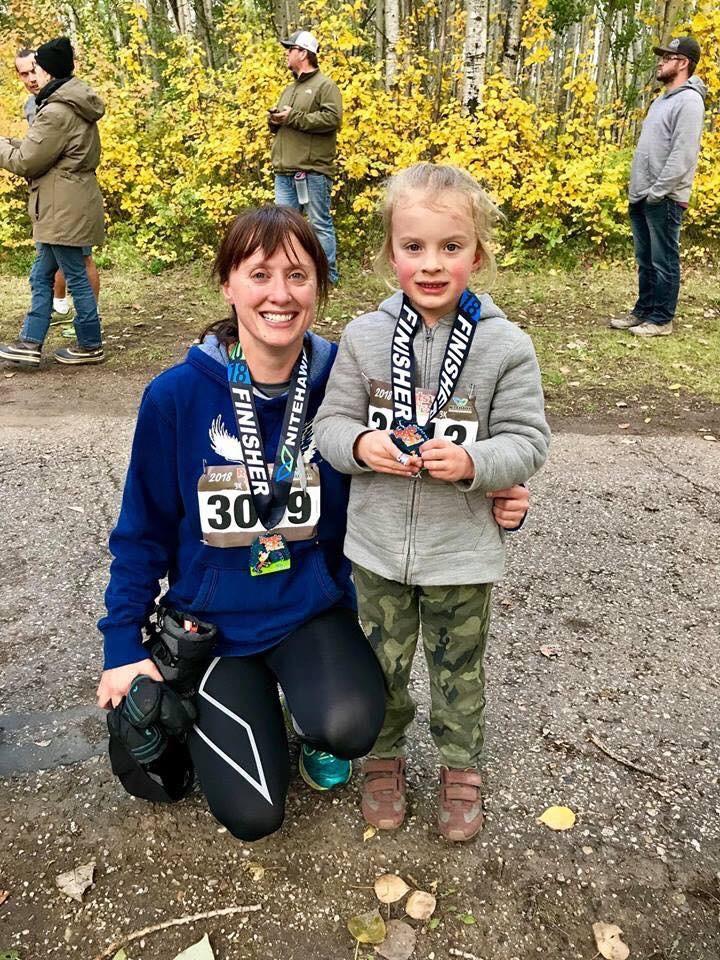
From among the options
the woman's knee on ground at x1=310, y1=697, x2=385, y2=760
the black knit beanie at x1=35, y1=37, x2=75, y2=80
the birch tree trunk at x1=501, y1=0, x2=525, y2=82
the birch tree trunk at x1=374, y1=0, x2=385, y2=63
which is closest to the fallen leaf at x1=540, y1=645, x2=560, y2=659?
the woman's knee on ground at x1=310, y1=697, x2=385, y2=760

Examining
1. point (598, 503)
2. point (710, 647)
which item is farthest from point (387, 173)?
point (710, 647)

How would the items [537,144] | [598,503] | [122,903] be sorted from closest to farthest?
1. [122,903]
2. [598,503]
3. [537,144]

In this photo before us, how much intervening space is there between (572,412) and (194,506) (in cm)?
396

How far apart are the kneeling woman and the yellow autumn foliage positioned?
734 centimetres

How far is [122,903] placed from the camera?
77.4 inches

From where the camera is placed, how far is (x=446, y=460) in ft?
5.82

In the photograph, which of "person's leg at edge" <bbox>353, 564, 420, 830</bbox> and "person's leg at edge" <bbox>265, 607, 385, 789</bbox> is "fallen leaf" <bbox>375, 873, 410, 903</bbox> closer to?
"person's leg at edge" <bbox>353, 564, 420, 830</bbox>

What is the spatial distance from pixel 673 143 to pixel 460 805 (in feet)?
20.7

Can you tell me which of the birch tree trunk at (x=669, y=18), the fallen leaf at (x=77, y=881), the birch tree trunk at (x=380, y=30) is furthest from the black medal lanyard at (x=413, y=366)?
the birch tree trunk at (x=380, y=30)

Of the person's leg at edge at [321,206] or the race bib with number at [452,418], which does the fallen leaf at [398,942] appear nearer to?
the race bib with number at [452,418]

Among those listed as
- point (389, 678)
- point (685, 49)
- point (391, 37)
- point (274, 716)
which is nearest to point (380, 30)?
point (391, 37)

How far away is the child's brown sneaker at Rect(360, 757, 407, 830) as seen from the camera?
220 centimetres

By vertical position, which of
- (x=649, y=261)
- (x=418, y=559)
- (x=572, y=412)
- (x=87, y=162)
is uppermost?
(x=87, y=162)

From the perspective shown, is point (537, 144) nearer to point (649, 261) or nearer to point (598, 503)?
point (649, 261)
